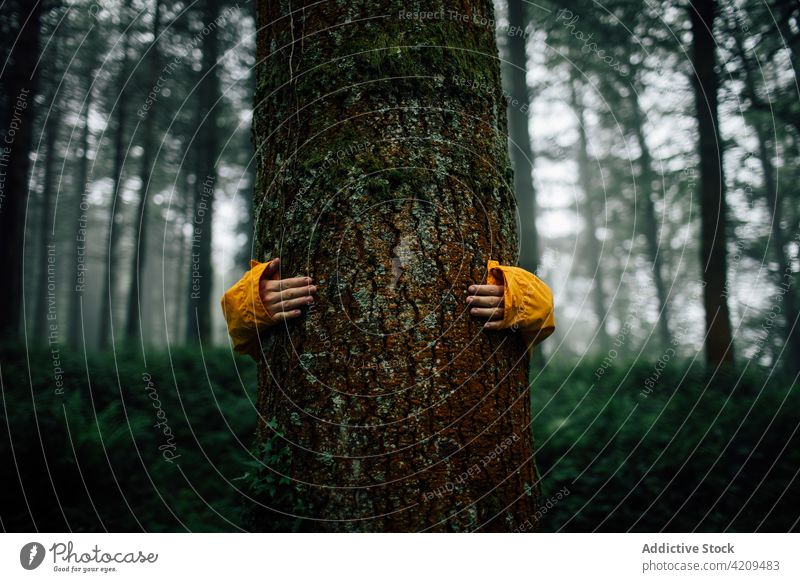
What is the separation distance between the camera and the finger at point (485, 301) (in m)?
1.96

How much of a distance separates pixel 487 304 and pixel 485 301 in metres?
0.02

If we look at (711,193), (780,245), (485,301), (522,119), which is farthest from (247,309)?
(780,245)

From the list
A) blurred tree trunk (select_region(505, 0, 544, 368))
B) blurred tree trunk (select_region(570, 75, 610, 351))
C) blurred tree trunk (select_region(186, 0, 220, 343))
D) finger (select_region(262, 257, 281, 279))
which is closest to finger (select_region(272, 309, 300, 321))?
finger (select_region(262, 257, 281, 279))

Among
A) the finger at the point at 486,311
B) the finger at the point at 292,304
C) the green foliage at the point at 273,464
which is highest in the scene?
the finger at the point at 292,304

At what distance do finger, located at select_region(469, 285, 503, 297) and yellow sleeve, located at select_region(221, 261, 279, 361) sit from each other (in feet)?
3.06

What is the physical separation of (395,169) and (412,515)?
1.48m

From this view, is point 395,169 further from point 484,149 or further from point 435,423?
point 435,423

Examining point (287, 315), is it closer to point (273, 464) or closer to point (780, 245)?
point (273, 464)

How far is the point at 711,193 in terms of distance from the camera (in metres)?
7.71

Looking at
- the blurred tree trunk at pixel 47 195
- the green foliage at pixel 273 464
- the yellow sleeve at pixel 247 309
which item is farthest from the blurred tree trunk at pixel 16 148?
the yellow sleeve at pixel 247 309

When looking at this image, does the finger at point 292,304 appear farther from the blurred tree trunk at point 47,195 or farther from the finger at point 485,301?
the blurred tree trunk at point 47,195

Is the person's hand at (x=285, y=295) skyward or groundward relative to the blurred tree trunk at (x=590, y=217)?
groundward

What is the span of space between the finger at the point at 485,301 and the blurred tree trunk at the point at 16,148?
8669 mm

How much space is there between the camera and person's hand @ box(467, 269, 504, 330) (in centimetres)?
195
